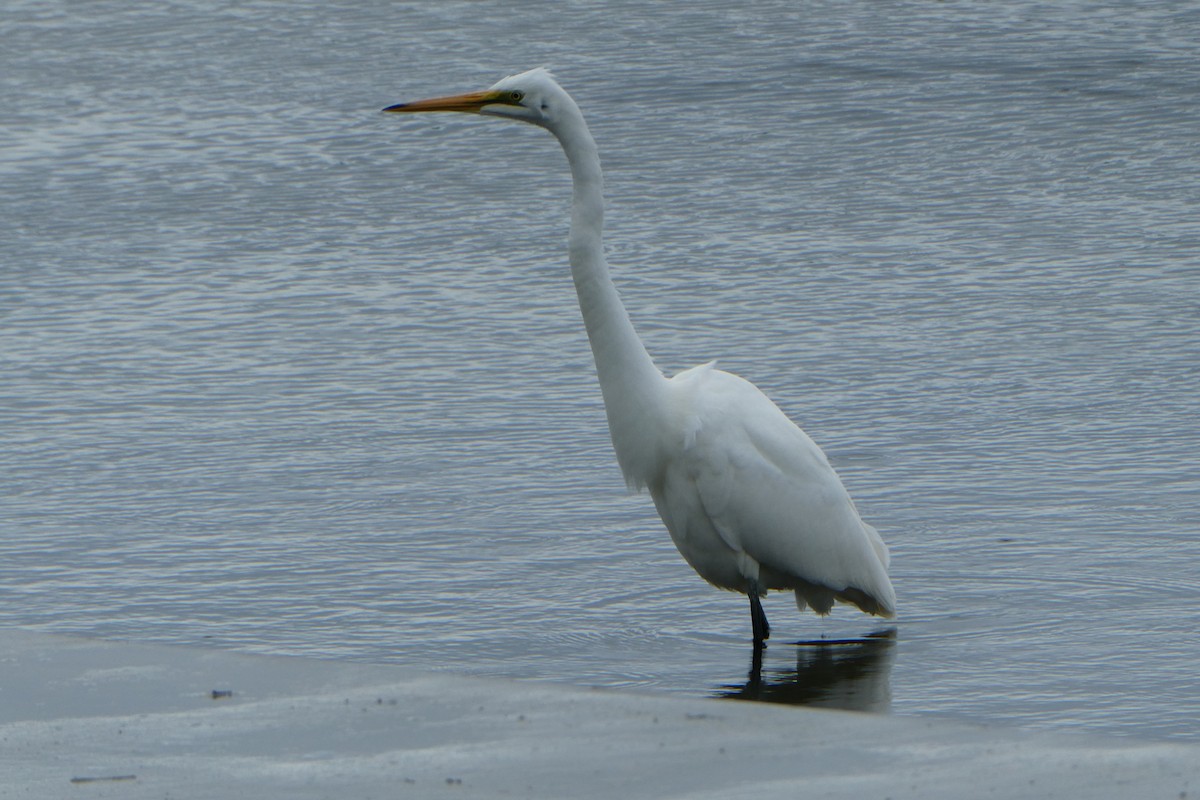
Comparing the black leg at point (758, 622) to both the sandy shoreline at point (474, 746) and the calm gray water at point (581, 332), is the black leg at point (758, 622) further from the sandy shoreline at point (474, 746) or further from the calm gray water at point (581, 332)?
the sandy shoreline at point (474, 746)

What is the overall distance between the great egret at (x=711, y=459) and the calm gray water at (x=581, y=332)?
18 cm

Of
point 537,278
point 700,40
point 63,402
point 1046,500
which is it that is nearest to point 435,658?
point 1046,500

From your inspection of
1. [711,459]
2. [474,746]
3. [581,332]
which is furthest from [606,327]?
[581,332]

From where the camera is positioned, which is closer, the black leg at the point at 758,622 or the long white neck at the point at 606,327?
the long white neck at the point at 606,327

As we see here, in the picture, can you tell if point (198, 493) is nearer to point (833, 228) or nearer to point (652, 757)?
point (652, 757)

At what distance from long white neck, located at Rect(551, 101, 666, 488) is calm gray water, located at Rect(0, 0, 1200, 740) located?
0.46 metres

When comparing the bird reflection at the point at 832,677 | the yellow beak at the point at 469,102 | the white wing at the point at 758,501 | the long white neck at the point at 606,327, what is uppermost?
the yellow beak at the point at 469,102

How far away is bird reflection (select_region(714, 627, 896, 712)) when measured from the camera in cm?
425

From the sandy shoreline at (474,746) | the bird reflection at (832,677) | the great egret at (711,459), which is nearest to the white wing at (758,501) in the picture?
the great egret at (711,459)

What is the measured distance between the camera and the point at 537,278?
7.96 meters

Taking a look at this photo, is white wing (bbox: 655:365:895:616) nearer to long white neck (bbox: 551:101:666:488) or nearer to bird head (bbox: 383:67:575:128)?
long white neck (bbox: 551:101:666:488)

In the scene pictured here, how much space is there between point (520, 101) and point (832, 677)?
141 centimetres

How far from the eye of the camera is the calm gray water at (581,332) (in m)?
4.73

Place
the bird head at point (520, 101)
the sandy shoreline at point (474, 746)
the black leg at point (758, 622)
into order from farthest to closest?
the black leg at point (758, 622)
the bird head at point (520, 101)
the sandy shoreline at point (474, 746)
